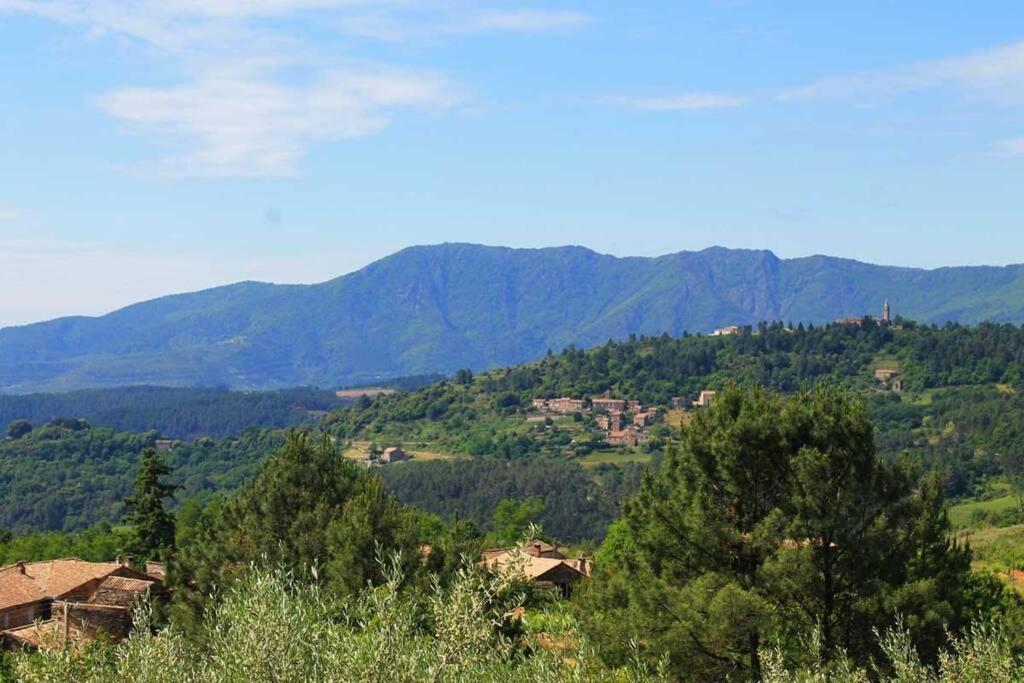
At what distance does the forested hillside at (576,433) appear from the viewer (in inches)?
4803

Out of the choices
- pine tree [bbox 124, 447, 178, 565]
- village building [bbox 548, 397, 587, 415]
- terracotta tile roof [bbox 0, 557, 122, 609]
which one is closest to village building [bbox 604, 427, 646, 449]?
village building [bbox 548, 397, 587, 415]

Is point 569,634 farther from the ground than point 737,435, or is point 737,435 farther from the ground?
point 737,435

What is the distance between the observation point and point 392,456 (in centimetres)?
15512

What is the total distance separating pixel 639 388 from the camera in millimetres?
186000

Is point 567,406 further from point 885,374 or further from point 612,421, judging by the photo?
point 885,374

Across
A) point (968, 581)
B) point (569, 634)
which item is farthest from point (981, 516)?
point (569, 634)

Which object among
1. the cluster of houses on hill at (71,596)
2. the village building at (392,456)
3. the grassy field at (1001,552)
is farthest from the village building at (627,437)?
the cluster of houses on hill at (71,596)

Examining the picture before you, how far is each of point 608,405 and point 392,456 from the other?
1540 inches

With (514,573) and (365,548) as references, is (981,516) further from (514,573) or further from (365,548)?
(514,573)

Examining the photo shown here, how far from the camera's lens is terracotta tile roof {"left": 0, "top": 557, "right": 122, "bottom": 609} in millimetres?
42906

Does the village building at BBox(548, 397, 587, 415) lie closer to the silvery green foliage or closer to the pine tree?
the pine tree

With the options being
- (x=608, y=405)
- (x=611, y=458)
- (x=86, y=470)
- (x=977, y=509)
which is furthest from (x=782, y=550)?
(x=608, y=405)

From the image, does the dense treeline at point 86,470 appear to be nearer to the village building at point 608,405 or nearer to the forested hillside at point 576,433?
the forested hillside at point 576,433

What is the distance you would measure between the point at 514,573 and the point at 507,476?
11309cm
